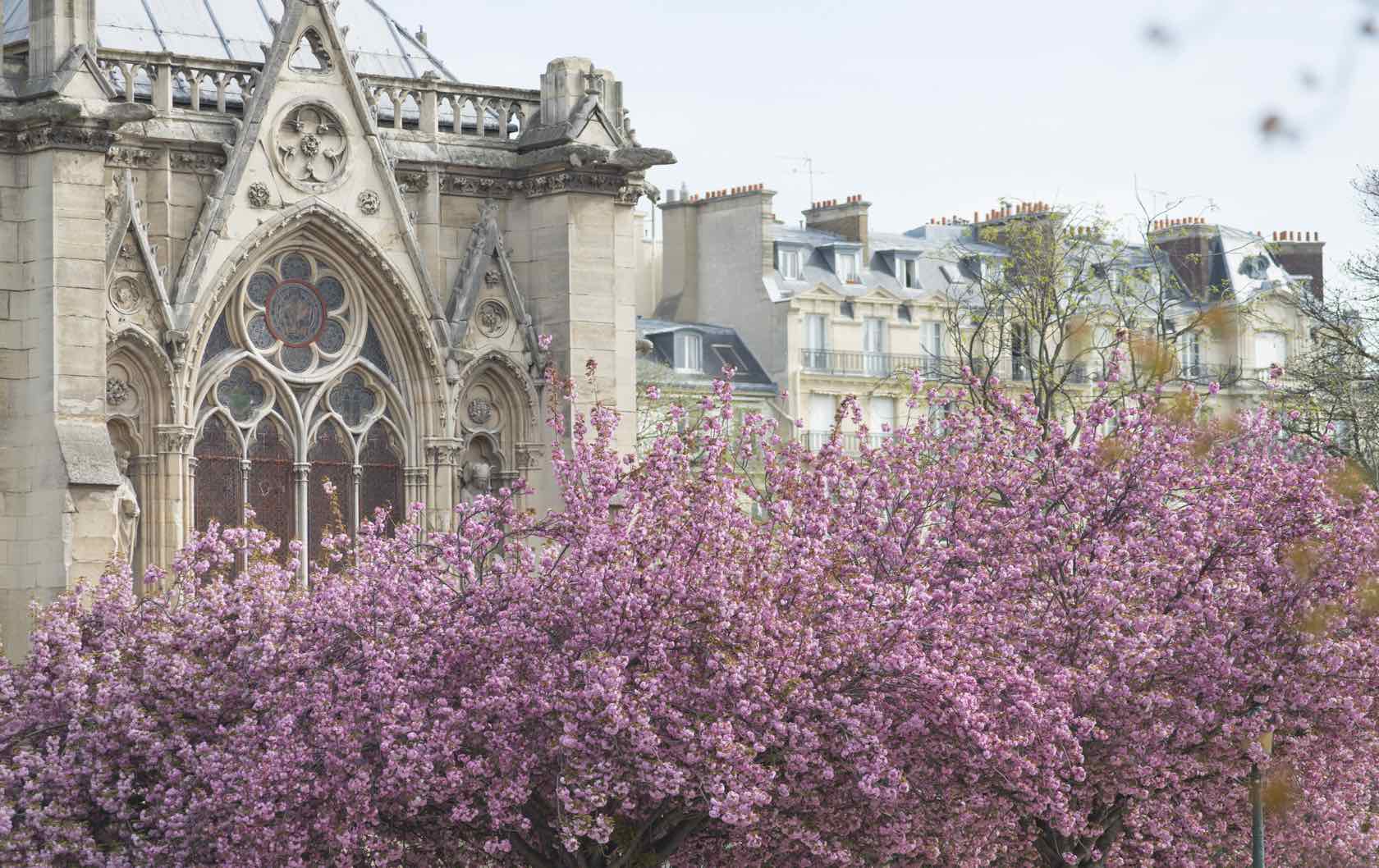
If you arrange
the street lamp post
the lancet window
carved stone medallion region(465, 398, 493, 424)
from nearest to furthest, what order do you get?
the street lamp post, the lancet window, carved stone medallion region(465, 398, 493, 424)

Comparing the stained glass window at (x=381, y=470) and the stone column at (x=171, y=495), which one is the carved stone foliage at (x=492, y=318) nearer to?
the stained glass window at (x=381, y=470)

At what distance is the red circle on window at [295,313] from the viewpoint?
113ft

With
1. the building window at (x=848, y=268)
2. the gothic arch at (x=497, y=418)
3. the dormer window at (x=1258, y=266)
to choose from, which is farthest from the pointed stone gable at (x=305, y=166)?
the dormer window at (x=1258, y=266)

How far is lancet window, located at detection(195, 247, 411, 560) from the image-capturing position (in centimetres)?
3416

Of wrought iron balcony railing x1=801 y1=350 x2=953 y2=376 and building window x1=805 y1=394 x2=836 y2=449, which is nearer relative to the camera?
building window x1=805 y1=394 x2=836 y2=449

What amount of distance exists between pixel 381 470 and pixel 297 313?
6.57 ft

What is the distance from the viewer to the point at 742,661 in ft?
81.2

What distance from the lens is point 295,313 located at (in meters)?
34.7

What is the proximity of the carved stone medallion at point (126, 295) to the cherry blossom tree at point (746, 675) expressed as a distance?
4948 mm

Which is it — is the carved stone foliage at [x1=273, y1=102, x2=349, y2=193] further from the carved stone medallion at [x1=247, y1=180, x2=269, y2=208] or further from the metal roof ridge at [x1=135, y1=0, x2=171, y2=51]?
the metal roof ridge at [x1=135, y1=0, x2=171, y2=51]

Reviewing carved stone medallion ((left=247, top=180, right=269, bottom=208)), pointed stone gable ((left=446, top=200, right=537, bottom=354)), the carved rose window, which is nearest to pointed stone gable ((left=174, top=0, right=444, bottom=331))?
carved stone medallion ((left=247, top=180, right=269, bottom=208))

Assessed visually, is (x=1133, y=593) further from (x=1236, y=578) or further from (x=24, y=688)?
(x=24, y=688)

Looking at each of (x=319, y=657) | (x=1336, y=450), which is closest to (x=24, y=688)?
(x=319, y=657)

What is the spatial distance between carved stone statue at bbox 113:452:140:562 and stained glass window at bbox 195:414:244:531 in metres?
0.95
